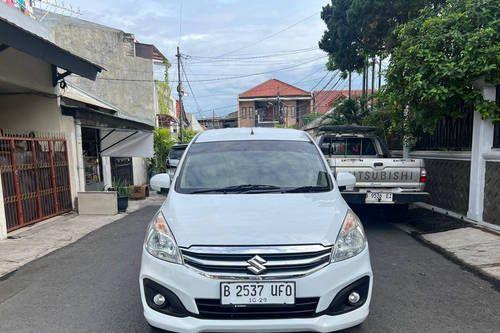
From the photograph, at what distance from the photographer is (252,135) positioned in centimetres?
367

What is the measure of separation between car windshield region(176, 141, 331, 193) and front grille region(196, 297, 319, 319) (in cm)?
105

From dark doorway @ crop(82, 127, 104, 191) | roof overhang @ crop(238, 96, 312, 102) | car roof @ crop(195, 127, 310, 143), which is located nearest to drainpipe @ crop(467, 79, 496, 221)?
car roof @ crop(195, 127, 310, 143)

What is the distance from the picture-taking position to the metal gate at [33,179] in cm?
613

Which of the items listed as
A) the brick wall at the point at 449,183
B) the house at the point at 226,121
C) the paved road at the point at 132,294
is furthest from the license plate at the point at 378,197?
the house at the point at 226,121

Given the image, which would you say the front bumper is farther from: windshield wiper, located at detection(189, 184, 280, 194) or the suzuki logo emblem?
windshield wiper, located at detection(189, 184, 280, 194)

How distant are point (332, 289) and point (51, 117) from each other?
820cm

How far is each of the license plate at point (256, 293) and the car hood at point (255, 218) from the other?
0.26m

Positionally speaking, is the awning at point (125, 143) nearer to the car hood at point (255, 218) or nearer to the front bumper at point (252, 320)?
the car hood at point (255, 218)

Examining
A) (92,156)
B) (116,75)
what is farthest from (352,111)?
(116,75)

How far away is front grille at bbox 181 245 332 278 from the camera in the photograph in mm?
2086

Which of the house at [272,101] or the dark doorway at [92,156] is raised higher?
the house at [272,101]

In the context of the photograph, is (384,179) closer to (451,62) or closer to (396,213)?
(396,213)

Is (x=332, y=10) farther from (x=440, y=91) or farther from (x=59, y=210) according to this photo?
(x=59, y=210)

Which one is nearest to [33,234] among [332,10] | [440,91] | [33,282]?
[33,282]
